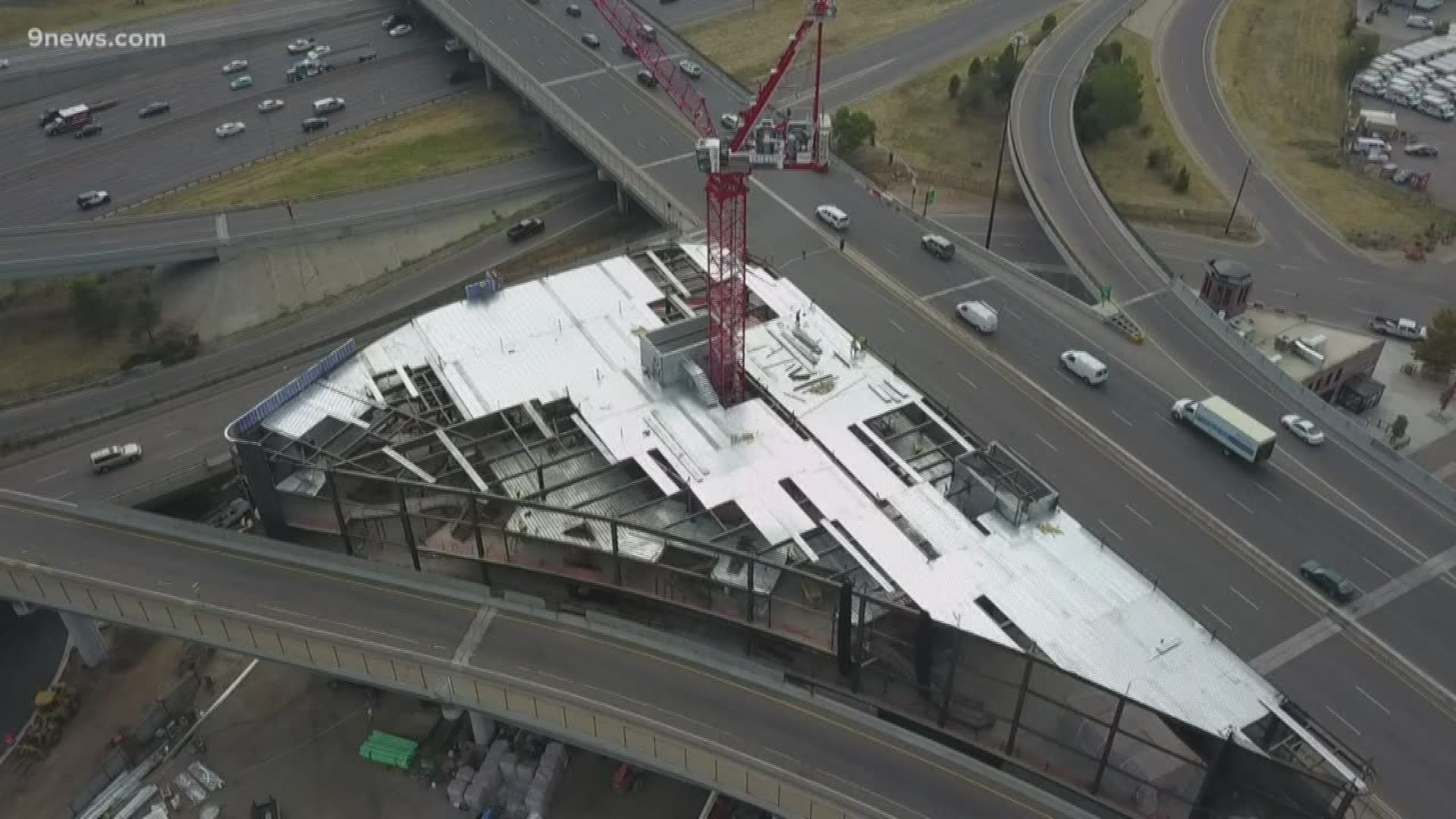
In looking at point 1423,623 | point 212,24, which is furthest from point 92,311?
point 1423,623

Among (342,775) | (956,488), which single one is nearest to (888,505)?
(956,488)

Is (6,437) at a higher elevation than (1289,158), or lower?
lower

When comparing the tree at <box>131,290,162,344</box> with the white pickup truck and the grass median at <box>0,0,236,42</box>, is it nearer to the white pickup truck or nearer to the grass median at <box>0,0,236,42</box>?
the grass median at <box>0,0,236,42</box>

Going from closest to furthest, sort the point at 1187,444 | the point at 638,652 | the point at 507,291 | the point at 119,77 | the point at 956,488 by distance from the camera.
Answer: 1. the point at 638,652
2. the point at 956,488
3. the point at 1187,444
4. the point at 507,291
5. the point at 119,77

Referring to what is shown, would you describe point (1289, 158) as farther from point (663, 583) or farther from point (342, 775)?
point (342, 775)

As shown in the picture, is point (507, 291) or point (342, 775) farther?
point (507, 291)

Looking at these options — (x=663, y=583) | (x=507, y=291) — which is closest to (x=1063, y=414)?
(x=663, y=583)

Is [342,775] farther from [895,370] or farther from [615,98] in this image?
[615,98]

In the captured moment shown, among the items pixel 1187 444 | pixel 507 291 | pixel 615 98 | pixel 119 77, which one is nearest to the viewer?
pixel 1187 444
